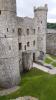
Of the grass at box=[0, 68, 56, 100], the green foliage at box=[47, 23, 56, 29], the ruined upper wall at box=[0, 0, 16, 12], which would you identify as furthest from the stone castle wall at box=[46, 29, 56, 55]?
the green foliage at box=[47, 23, 56, 29]

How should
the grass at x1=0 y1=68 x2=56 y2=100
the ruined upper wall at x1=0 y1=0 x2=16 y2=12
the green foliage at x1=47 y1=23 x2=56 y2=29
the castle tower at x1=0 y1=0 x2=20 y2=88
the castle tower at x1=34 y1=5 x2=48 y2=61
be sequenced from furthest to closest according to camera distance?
1. the green foliage at x1=47 y1=23 x2=56 y2=29
2. the castle tower at x1=34 y1=5 x2=48 y2=61
3. the castle tower at x1=0 y1=0 x2=20 y2=88
4. the ruined upper wall at x1=0 y1=0 x2=16 y2=12
5. the grass at x1=0 y1=68 x2=56 y2=100

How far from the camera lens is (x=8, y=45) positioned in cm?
3061

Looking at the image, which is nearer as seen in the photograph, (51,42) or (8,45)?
(8,45)

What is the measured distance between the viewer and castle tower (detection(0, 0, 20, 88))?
3025 centimetres

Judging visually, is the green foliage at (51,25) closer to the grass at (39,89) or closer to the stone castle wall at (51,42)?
the stone castle wall at (51,42)

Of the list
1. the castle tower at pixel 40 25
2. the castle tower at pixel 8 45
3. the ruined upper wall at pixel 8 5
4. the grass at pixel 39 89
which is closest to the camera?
the grass at pixel 39 89

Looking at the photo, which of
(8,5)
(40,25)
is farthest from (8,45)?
(40,25)

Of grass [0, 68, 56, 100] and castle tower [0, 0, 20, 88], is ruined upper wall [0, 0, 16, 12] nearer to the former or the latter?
castle tower [0, 0, 20, 88]

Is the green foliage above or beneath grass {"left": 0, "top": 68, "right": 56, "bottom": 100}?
above

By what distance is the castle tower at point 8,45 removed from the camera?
1191 inches

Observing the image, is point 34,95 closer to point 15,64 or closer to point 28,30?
point 15,64

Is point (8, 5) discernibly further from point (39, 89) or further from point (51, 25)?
point (51, 25)

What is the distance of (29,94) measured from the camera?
27.9m

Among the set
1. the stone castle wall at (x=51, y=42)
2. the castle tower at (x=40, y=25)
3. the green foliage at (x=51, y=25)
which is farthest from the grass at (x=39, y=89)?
the green foliage at (x=51, y=25)
